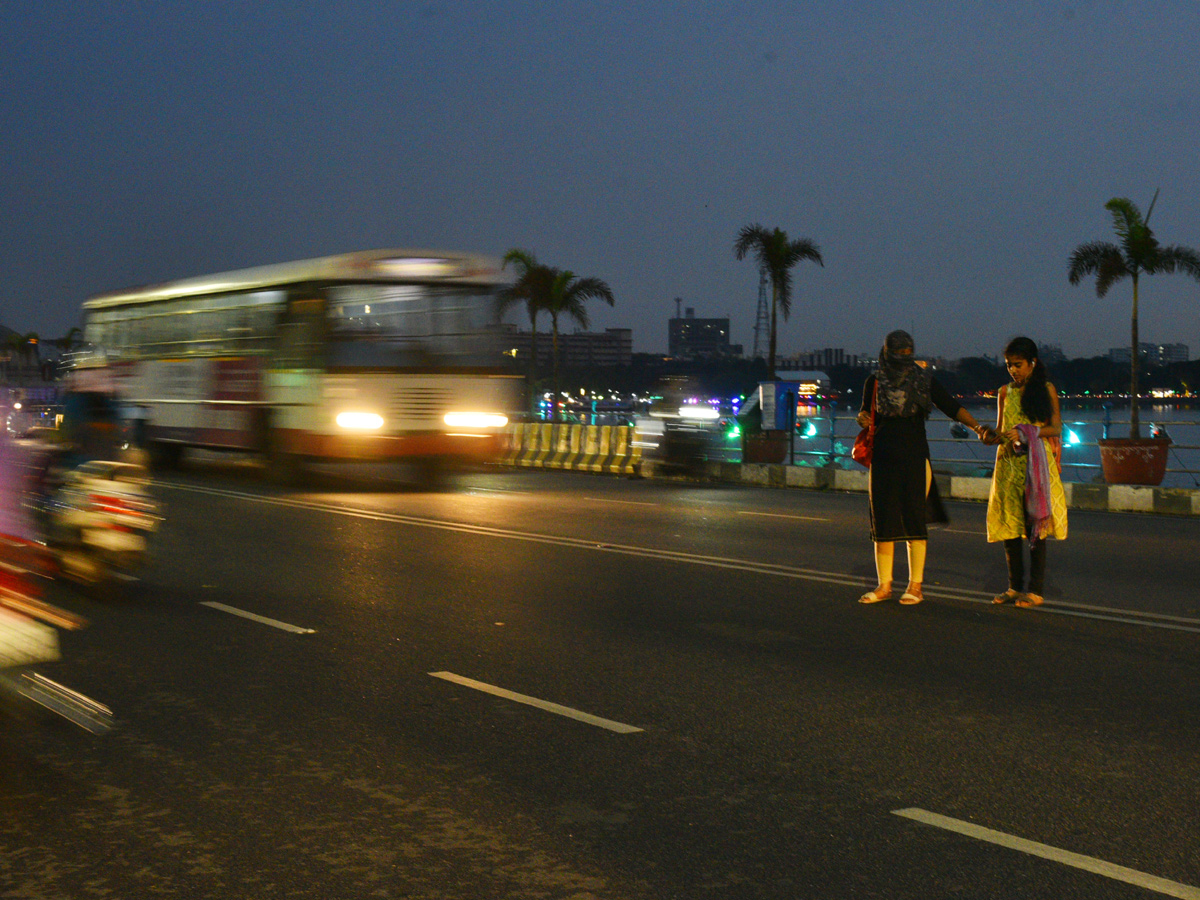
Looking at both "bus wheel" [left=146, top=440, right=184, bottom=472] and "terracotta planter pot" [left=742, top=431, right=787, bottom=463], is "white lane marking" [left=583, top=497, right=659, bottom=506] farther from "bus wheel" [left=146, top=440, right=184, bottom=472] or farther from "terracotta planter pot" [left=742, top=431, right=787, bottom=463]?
"bus wheel" [left=146, top=440, right=184, bottom=472]

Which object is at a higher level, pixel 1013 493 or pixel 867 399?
pixel 867 399

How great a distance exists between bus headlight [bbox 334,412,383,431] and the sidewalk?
7030 mm

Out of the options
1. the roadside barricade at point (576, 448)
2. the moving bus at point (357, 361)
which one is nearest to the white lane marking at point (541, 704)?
the moving bus at point (357, 361)

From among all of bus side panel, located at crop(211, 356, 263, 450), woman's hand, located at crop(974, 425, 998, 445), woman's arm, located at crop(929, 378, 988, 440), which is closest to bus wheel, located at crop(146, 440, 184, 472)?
bus side panel, located at crop(211, 356, 263, 450)

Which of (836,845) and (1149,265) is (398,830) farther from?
(1149,265)

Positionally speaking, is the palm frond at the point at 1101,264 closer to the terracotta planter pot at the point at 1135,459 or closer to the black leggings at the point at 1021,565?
the terracotta planter pot at the point at 1135,459

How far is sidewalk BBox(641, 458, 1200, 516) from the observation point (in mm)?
17375

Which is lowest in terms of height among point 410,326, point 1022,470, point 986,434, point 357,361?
point 1022,470

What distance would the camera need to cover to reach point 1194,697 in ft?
20.3

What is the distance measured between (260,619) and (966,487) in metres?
13.7

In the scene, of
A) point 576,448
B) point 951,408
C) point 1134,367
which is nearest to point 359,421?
point 576,448

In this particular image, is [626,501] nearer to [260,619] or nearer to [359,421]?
[359,421]

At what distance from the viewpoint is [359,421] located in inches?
751

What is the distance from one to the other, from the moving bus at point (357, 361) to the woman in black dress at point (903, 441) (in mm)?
11421
